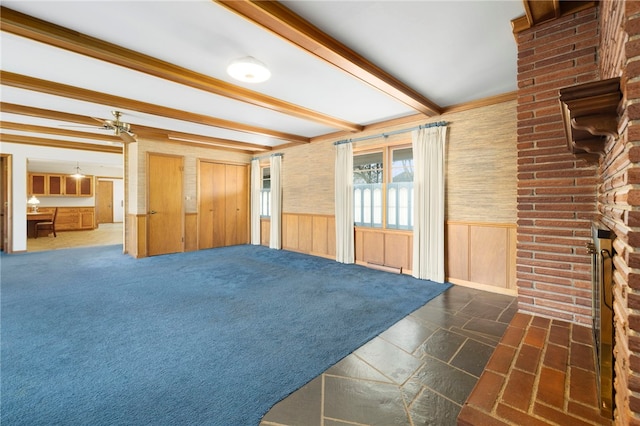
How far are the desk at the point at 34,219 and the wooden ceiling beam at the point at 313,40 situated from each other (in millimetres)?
9803

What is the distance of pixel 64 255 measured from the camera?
18.3ft

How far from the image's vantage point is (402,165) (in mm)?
4402

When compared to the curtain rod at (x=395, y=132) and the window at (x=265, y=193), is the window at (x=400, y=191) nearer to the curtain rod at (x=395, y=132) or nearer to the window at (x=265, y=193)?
the curtain rod at (x=395, y=132)

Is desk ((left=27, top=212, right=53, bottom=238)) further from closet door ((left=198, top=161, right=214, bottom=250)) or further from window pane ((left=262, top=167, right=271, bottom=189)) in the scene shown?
window pane ((left=262, top=167, right=271, bottom=189))

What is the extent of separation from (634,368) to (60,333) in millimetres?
3610

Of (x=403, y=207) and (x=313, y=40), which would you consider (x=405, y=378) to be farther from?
(x=403, y=207)

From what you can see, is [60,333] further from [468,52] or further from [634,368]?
[468,52]

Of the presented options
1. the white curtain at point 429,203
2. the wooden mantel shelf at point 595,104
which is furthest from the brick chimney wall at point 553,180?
the white curtain at point 429,203

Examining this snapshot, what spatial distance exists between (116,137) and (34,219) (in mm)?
5023

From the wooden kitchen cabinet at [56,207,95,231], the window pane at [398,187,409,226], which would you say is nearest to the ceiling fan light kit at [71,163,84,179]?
the wooden kitchen cabinet at [56,207,95,231]

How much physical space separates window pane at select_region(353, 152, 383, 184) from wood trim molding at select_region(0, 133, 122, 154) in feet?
18.8

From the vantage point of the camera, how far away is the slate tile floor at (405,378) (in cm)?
147

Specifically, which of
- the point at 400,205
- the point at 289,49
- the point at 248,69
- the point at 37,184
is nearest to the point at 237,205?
the point at 400,205

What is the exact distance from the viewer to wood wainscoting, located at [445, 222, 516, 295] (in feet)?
11.0
